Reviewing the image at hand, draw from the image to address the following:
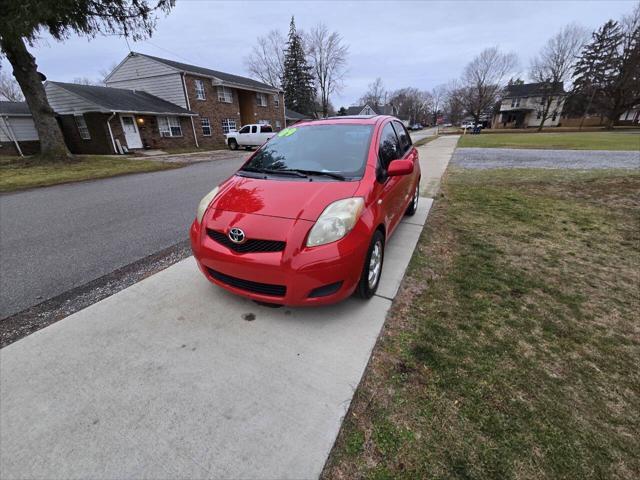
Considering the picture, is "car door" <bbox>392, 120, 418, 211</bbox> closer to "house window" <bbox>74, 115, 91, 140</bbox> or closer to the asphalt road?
the asphalt road

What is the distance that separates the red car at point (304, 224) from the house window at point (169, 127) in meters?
20.7

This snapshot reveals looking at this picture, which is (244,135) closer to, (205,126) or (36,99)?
(205,126)

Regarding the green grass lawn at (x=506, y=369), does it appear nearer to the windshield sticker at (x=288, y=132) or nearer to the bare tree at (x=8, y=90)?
the windshield sticker at (x=288, y=132)

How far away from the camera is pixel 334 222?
2.18 meters

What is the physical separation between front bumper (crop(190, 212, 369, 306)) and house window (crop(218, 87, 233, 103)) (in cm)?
2613

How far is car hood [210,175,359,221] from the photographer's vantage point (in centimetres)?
225

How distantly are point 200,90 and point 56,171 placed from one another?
1471cm

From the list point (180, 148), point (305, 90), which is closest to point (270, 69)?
point (305, 90)

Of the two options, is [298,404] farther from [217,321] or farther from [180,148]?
[180,148]

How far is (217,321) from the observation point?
2408 mm

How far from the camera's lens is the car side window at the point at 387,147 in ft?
9.83

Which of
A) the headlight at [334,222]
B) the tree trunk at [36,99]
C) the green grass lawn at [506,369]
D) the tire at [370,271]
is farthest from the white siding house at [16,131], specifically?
the green grass lawn at [506,369]

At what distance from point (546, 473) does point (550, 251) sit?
3.02 metres

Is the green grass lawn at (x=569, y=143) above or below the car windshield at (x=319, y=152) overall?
below
